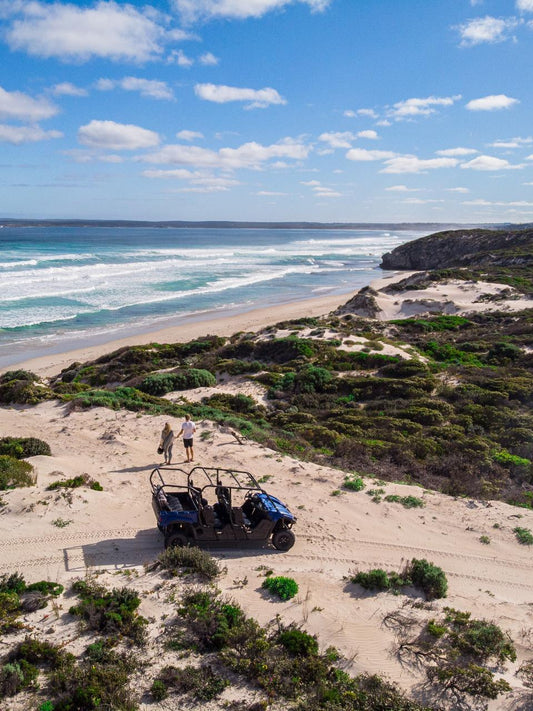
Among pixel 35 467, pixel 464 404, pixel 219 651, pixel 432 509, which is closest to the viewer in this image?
pixel 219 651

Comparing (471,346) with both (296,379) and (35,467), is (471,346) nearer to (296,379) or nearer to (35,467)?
(296,379)

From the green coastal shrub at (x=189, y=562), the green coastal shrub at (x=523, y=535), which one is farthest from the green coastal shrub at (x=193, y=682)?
the green coastal shrub at (x=523, y=535)

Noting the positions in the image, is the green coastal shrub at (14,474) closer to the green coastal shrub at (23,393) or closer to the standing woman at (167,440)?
the standing woman at (167,440)

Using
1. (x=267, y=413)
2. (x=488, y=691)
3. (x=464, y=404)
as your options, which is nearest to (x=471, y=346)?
(x=464, y=404)

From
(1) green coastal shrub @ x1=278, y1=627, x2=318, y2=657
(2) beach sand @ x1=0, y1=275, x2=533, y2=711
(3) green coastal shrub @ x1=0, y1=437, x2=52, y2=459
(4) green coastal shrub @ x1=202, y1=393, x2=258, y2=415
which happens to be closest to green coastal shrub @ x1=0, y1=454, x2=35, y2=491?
(2) beach sand @ x1=0, y1=275, x2=533, y2=711

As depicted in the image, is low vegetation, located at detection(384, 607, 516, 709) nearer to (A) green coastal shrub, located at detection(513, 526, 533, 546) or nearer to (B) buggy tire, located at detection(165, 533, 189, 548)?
(A) green coastal shrub, located at detection(513, 526, 533, 546)

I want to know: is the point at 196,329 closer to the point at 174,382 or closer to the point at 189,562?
the point at 174,382
